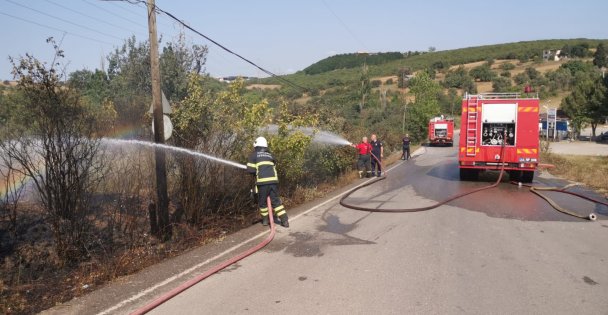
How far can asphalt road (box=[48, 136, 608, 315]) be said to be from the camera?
15.6 feet

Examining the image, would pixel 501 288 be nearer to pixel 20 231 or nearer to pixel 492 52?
pixel 20 231

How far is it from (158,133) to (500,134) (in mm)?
11223

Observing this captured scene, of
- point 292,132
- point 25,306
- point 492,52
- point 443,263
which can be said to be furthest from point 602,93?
point 492,52

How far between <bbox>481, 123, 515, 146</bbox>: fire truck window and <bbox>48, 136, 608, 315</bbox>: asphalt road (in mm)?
5542

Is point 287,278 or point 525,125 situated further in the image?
point 525,125

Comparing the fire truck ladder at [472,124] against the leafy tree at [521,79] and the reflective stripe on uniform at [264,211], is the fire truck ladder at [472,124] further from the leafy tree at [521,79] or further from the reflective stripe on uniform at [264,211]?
the leafy tree at [521,79]

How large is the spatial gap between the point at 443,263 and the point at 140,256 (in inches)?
168

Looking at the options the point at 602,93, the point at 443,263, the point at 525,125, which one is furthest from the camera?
the point at 602,93

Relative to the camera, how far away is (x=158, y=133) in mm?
8031

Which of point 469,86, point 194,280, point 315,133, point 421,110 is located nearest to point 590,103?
point 421,110

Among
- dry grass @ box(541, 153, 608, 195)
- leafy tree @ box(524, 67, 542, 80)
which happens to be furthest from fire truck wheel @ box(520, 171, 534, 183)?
leafy tree @ box(524, 67, 542, 80)

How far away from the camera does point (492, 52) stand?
14225cm

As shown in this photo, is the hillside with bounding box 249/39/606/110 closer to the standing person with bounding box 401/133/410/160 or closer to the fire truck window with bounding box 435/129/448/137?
the fire truck window with bounding box 435/129/448/137

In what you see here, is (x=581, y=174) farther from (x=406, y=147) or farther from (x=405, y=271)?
(x=405, y=271)
